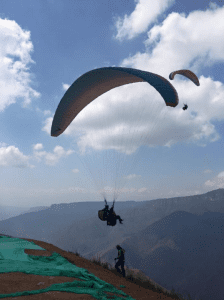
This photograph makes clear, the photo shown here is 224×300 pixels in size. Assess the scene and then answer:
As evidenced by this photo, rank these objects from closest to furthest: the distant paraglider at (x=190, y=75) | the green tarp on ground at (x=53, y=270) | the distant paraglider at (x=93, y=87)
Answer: the green tarp on ground at (x=53, y=270) → the distant paraglider at (x=93, y=87) → the distant paraglider at (x=190, y=75)

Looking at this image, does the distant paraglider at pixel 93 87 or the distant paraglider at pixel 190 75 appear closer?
the distant paraglider at pixel 93 87

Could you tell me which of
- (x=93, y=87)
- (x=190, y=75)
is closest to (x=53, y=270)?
(x=93, y=87)

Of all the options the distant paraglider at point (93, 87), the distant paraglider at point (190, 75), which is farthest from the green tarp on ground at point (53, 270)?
the distant paraglider at point (190, 75)

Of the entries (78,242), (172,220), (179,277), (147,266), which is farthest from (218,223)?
(78,242)

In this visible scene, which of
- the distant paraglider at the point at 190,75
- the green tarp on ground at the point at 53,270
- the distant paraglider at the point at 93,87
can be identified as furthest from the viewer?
the distant paraglider at the point at 190,75

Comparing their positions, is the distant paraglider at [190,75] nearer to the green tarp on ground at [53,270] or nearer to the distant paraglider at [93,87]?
the distant paraglider at [93,87]
